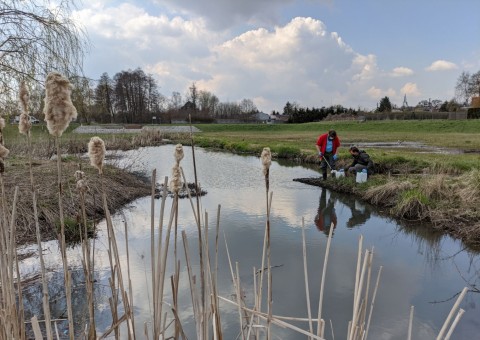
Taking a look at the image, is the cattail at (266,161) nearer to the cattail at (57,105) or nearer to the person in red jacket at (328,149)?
the cattail at (57,105)

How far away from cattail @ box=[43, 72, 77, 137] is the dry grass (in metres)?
3.47

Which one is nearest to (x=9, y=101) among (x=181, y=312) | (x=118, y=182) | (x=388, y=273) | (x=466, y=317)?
(x=118, y=182)

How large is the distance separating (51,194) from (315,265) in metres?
5.17

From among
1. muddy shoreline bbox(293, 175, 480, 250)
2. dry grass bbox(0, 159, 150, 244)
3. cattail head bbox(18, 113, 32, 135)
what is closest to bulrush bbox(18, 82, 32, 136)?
cattail head bbox(18, 113, 32, 135)

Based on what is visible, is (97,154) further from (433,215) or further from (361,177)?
(361,177)

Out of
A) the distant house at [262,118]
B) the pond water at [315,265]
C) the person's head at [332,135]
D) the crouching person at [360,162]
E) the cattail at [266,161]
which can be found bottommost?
the pond water at [315,265]

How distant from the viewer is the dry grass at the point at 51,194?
6.04m

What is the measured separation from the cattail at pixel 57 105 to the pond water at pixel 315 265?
3.48 feet

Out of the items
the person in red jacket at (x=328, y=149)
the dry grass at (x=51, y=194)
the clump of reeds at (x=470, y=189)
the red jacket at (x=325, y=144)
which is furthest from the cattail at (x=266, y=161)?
the red jacket at (x=325, y=144)

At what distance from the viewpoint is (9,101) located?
660 cm

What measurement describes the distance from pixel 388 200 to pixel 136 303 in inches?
250

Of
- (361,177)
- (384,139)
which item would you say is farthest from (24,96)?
(384,139)

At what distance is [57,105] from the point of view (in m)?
0.97

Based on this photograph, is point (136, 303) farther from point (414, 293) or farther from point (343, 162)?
point (343, 162)
